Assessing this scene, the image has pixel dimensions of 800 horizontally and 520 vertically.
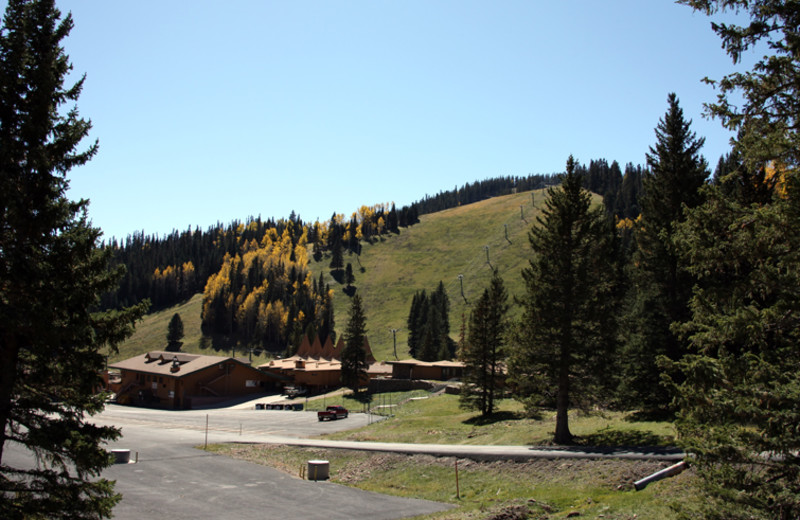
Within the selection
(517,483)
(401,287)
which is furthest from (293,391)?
(401,287)

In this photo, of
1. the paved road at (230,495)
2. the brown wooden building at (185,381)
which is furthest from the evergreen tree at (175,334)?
the paved road at (230,495)

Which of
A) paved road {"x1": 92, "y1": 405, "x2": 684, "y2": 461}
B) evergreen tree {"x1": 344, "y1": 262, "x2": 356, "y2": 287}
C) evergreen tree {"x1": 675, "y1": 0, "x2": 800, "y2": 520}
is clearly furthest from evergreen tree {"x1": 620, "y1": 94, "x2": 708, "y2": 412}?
evergreen tree {"x1": 344, "y1": 262, "x2": 356, "y2": 287}

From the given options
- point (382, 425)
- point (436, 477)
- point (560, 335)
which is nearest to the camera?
point (436, 477)

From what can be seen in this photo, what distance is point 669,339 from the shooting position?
2839 cm

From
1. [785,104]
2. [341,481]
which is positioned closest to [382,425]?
[341,481]

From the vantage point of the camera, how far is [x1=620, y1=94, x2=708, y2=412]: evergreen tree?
1109 inches

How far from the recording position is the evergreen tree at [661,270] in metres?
28.2

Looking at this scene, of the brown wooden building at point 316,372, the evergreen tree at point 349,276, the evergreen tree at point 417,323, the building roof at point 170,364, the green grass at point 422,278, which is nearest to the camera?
the building roof at point 170,364

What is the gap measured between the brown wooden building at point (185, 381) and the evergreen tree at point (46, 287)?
64269mm

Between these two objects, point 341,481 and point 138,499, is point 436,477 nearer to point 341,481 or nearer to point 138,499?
point 341,481

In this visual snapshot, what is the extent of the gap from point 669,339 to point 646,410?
4174 mm

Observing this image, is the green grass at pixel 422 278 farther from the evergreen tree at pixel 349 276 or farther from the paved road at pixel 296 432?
the paved road at pixel 296 432

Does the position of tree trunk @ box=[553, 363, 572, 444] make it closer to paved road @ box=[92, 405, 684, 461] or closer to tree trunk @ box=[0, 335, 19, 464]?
paved road @ box=[92, 405, 684, 461]

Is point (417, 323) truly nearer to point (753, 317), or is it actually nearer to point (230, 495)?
point (230, 495)
